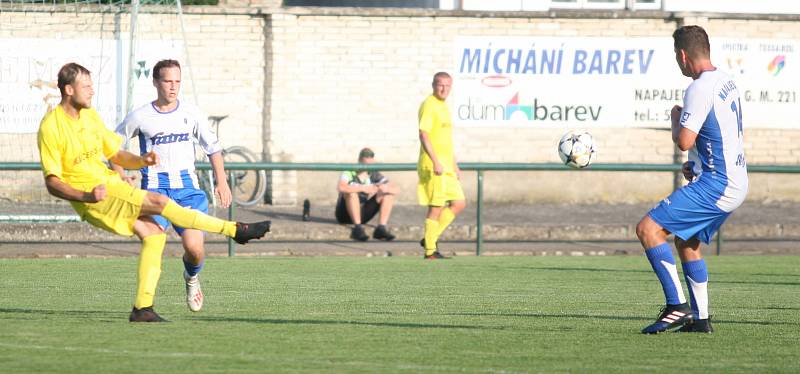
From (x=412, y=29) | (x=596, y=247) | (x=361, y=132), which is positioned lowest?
(x=596, y=247)

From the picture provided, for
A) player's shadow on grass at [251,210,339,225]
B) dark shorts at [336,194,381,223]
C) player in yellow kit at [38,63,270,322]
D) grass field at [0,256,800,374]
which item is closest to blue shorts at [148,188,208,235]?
grass field at [0,256,800,374]

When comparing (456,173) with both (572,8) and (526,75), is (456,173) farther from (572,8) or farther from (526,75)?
(572,8)

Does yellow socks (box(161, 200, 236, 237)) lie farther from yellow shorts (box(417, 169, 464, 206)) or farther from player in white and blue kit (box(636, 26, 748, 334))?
yellow shorts (box(417, 169, 464, 206))

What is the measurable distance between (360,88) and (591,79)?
3.92 metres

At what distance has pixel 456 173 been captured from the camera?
1655cm

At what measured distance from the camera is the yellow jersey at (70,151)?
348 inches

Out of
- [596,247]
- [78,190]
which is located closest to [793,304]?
[78,190]

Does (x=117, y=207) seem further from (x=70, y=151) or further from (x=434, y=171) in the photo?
(x=434, y=171)

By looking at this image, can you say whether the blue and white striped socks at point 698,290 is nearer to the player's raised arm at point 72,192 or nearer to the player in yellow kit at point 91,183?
the player in yellow kit at point 91,183

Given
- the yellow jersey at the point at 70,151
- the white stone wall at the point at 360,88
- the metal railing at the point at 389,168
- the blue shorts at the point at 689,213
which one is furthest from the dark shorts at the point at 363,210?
the blue shorts at the point at 689,213

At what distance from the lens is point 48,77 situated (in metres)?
21.8

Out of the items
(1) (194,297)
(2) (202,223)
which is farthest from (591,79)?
(2) (202,223)

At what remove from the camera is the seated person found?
1905 centimetres

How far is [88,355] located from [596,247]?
1211cm
